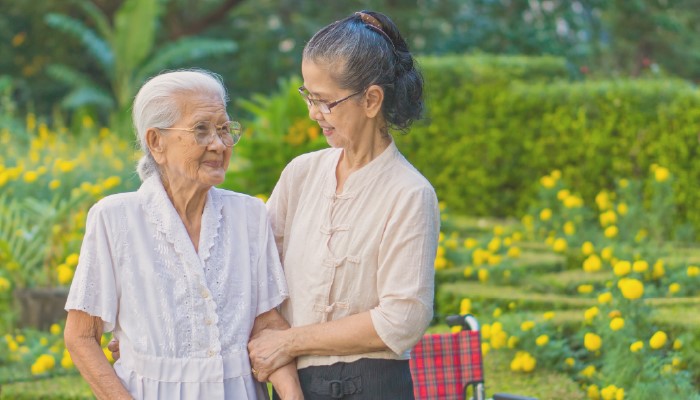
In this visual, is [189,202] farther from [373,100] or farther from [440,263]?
[440,263]

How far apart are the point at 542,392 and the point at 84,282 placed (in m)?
2.55

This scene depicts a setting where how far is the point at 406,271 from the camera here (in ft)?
8.90

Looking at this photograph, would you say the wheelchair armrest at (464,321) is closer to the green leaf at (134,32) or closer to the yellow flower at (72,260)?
the yellow flower at (72,260)

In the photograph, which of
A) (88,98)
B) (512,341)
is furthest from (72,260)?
(88,98)

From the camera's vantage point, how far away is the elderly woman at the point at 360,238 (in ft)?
8.96

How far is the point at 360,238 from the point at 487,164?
25.6 feet

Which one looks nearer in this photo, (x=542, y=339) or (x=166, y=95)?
(x=166, y=95)

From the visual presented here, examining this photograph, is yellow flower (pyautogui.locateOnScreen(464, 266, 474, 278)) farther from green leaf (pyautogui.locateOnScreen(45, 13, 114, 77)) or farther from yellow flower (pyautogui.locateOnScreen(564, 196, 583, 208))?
green leaf (pyautogui.locateOnScreen(45, 13, 114, 77))

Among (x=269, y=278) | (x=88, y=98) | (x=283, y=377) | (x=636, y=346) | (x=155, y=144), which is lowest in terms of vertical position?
(x=636, y=346)

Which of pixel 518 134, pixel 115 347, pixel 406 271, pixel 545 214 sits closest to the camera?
pixel 406 271

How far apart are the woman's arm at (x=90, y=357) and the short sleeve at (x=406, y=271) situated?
0.66 meters

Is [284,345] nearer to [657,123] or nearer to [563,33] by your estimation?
[657,123]

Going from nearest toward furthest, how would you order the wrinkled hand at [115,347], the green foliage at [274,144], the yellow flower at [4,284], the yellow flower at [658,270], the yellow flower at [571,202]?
the wrinkled hand at [115,347] < the yellow flower at [658,270] < the yellow flower at [4,284] < the green foliage at [274,144] < the yellow flower at [571,202]

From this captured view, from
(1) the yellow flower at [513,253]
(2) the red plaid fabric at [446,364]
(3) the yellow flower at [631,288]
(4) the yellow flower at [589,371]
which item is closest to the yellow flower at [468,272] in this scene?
(1) the yellow flower at [513,253]
